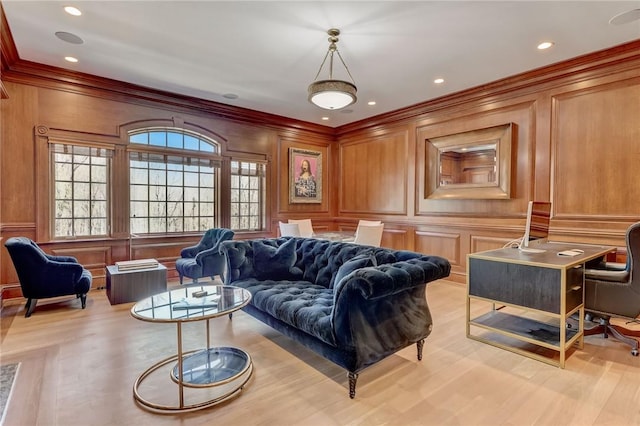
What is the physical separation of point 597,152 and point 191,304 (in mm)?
4821

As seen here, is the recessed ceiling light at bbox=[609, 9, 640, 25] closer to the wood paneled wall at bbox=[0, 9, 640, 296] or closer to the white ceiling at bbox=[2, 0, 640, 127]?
the white ceiling at bbox=[2, 0, 640, 127]

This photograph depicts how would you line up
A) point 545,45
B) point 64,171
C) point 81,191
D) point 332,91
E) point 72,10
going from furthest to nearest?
point 81,191
point 64,171
point 545,45
point 332,91
point 72,10

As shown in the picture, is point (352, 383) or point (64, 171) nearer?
point (352, 383)

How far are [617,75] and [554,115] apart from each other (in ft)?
2.28

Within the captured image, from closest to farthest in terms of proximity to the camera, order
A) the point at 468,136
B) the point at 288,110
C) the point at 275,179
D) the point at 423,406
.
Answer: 1. the point at 423,406
2. the point at 468,136
3. the point at 288,110
4. the point at 275,179

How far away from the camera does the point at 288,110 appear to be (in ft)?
20.3

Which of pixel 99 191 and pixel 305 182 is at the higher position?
pixel 305 182

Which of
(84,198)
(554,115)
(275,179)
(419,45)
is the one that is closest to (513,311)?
(554,115)

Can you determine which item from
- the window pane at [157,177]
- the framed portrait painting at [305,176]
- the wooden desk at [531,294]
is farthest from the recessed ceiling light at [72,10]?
the wooden desk at [531,294]

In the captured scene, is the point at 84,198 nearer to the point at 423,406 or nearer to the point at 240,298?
the point at 240,298

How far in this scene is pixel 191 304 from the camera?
2354 millimetres

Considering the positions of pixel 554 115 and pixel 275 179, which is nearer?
pixel 554 115

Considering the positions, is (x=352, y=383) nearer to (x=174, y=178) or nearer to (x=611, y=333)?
(x=611, y=333)

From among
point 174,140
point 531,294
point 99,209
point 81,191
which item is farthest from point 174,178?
point 531,294
